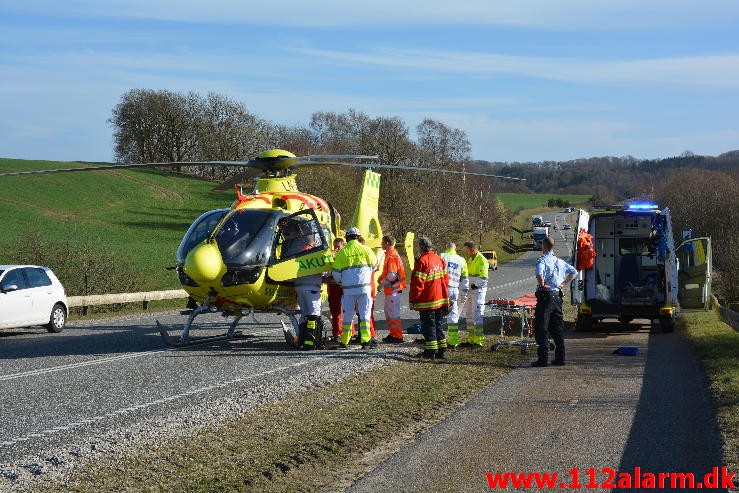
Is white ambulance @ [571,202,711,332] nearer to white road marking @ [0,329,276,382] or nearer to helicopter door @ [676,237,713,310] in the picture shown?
helicopter door @ [676,237,713,310]

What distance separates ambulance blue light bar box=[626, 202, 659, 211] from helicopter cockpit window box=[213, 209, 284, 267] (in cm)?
864

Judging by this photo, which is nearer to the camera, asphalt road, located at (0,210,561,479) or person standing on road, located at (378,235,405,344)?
asphalt road, located at (0,210,561,479)

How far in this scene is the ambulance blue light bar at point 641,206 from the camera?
20.8m

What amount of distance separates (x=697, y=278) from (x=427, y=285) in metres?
9.11

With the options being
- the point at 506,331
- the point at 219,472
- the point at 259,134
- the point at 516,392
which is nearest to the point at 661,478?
the point at 219,472

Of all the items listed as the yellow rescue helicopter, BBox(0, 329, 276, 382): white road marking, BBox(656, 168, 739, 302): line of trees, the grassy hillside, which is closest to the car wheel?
the yellow rescue helicopter

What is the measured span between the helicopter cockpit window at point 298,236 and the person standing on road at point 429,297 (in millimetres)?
2514

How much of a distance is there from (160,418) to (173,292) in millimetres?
20189

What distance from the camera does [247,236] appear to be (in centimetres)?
1579

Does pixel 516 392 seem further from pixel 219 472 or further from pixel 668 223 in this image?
pixel 668 223

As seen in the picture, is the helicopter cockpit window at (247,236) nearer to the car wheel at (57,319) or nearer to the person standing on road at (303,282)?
the person standing on road at (303,282)

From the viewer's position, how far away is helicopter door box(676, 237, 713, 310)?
829 inches

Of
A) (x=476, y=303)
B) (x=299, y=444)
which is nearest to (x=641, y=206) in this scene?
(x=476, y=303)

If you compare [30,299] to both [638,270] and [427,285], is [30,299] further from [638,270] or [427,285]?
[638,270]
